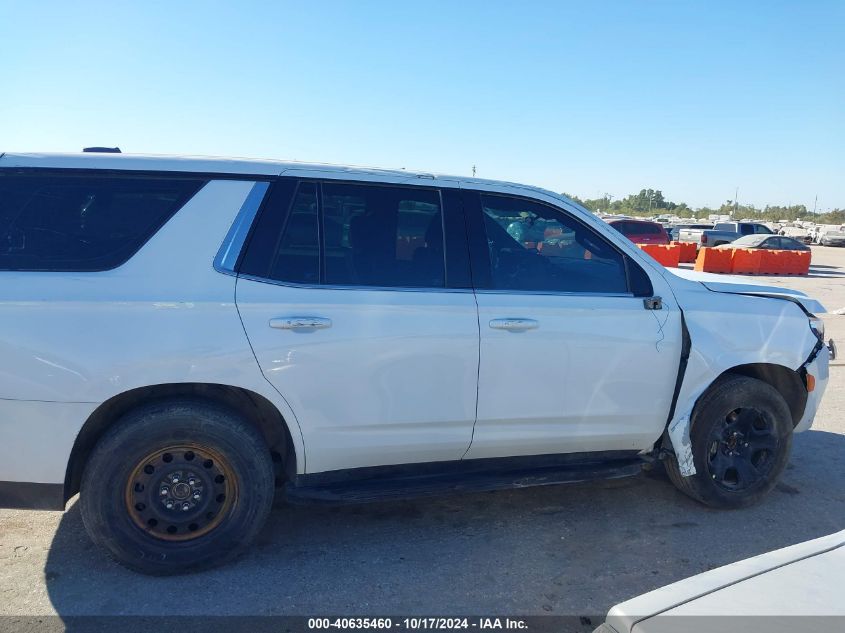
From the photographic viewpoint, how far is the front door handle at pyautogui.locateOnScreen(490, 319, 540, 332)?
3.61 metres

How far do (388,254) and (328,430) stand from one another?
97 cm

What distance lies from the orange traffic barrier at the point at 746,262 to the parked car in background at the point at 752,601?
75.1 ft

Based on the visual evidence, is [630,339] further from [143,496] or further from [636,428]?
[143,496]

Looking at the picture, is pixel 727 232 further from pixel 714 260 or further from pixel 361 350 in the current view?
pixel 361 350

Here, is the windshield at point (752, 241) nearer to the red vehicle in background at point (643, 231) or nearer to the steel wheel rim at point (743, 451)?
the red vehicle in background at point (643, 231)

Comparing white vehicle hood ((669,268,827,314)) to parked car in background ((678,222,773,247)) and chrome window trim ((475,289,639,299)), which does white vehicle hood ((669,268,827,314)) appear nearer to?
chrome window trim ((475,289,639,299))

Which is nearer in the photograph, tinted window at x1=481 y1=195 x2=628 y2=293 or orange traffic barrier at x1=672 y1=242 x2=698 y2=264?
tinted window at x1=481 y1=195 x2=628 y2=293

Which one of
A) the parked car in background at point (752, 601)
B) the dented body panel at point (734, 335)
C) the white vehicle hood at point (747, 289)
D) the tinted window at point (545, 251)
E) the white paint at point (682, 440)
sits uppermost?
the tinted window at point (545, 251)

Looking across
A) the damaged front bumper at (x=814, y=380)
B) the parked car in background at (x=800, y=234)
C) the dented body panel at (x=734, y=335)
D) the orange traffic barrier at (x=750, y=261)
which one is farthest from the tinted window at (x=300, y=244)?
the parked car in background at (x=800, y=234)

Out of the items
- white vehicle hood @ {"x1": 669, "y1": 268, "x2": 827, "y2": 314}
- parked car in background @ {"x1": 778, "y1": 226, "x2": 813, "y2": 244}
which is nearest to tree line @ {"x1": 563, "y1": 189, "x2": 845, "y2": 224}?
parked car in background @ {"x1": 778, "y1": 226, "x2": 813, "y2": 244}

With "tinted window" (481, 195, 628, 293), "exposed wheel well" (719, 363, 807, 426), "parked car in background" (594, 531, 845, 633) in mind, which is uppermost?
"tinted window" (481, 195, 628, 293)

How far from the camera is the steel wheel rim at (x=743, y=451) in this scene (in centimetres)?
420

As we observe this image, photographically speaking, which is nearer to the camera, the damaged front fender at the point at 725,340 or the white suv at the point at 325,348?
the white suv at the point at 325,348

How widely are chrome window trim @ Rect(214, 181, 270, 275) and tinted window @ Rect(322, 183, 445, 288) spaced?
13.3 inches
